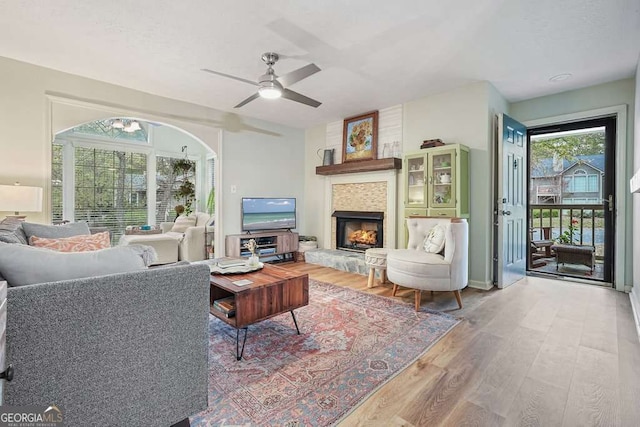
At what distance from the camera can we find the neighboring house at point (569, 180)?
5.07m

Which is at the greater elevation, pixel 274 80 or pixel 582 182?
pixel 274 80

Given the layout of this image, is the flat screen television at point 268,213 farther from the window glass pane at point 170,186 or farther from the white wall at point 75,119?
the window glass pane at point 170,186

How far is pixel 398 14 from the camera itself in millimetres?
2340

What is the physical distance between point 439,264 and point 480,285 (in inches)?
49.5

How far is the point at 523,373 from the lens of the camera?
1801 millimetres

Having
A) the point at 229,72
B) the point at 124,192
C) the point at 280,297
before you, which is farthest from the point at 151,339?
the point at 124,192

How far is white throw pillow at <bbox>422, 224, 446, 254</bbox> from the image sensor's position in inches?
122

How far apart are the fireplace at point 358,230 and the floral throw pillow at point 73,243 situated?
11.7ft

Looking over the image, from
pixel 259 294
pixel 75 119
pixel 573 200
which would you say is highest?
pixel 75 119

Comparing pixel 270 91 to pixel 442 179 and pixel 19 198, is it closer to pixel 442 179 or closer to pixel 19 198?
pixel 442 179

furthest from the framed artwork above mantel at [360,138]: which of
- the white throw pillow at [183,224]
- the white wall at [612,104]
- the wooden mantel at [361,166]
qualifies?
the white throw pillow at [183,224]

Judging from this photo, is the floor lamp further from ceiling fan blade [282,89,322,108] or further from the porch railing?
the porch railing

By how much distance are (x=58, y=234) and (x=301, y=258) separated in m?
3.54

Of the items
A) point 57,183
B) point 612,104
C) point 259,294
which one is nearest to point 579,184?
point 612,104
